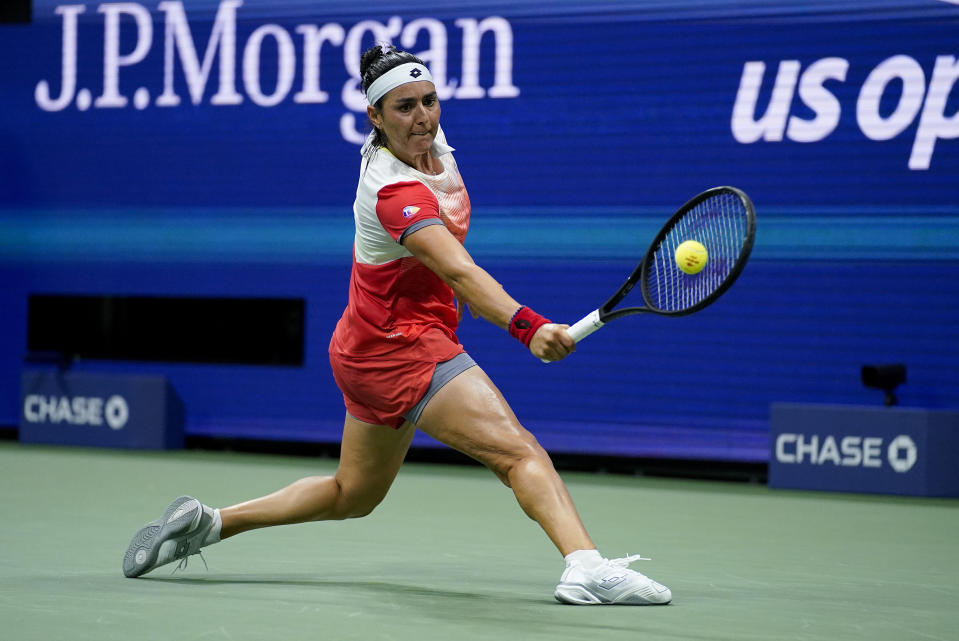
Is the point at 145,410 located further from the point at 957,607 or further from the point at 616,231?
the point at 957,607

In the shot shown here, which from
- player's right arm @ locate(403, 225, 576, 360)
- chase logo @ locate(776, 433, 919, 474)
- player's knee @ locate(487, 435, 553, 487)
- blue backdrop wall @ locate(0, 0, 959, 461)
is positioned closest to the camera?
player's right arm @ locate(403, 225, 576, 360)

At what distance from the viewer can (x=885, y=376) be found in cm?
854

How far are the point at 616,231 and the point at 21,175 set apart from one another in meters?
4.96

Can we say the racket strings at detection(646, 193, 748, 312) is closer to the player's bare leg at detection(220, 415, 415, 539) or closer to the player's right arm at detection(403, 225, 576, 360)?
the player's right arm at detection(403, 225, 576, 360)

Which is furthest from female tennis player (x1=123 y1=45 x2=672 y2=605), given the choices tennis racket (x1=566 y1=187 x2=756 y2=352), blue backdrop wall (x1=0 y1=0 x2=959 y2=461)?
blue backdrop wall (x1=0 y1=0 x2=959 y2=461)

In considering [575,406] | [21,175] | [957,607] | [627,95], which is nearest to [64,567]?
[957,607]

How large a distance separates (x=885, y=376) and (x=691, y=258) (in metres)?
4.37

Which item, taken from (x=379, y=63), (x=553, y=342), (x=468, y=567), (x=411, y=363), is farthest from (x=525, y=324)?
(x=468, y=567)

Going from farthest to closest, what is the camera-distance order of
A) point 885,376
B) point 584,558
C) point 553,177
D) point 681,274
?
point 553,177, point 885,376, point 681,274, point 584,558

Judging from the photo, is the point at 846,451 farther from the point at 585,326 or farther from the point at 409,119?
the point at 409,119

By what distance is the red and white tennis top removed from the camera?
4.46m

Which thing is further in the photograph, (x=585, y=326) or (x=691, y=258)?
(x=691, y=258)

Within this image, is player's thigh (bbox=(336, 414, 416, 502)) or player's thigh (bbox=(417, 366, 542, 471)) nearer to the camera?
player's thigh (bbox=(417, 366, 542, 471))

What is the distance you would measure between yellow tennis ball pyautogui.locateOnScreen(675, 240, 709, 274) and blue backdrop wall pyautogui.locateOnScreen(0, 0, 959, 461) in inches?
181
